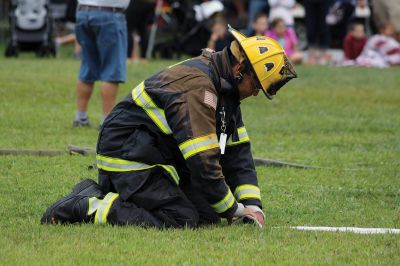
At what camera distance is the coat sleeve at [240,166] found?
6.17 metres

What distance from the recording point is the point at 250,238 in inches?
217

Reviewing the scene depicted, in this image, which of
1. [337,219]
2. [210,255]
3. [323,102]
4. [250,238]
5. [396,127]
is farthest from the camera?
[323,102]

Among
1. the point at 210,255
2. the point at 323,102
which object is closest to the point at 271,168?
the point at 210,255

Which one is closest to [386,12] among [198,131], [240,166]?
[240,166]

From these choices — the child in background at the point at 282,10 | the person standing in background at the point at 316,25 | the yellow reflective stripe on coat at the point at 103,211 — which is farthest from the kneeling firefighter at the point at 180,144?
the child in background at the point at 282,10

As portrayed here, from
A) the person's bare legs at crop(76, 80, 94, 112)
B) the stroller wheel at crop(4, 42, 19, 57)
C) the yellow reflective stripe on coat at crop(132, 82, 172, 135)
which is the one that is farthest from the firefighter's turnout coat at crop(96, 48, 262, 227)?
the stroller wheel at crop(4, 42, 19, 57)

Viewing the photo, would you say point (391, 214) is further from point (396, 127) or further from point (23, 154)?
point (396, 127)

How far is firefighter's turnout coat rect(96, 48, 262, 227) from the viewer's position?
5.58 metres

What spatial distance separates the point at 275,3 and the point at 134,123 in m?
14.9

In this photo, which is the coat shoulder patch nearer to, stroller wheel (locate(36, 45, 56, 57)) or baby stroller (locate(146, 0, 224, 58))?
stroller wheel (locate(36, 45, 56, 57))

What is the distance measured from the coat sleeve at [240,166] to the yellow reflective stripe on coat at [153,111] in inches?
20.8

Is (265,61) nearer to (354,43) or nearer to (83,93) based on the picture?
(83,93)

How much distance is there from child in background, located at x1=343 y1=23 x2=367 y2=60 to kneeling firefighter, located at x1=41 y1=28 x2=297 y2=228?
14359mm

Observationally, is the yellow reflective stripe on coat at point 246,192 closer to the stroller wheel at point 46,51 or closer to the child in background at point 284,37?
the child in background at point 284,37
